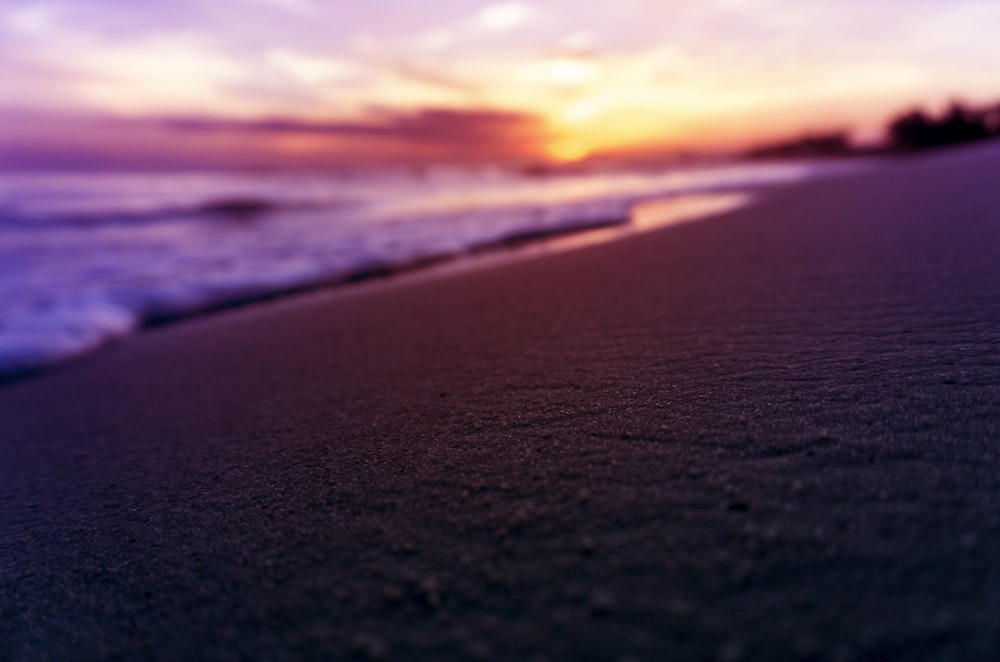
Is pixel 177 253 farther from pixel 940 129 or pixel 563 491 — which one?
pixel 940 129

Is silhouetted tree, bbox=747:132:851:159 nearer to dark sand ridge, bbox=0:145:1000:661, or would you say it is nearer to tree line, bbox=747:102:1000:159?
tree line, bbox=747:102:1000:159

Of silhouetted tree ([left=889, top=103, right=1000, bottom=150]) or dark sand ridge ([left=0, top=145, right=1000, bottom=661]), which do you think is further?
silhouetted tree ([left=889, top=103, right=1000, bottom=150])

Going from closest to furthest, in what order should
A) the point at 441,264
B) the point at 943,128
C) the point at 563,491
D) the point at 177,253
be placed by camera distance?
the point at 563,491 → the point at 441,264 → the point at 177,253 → the point at 943,128

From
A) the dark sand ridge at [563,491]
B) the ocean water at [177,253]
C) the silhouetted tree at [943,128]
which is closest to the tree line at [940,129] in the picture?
the silhouetted tree at [943,128]

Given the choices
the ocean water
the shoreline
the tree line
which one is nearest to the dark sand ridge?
the shoreline

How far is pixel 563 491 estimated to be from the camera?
A: 1071 millimetres

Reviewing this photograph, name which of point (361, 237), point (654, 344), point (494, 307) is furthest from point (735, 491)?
point (361, 237)

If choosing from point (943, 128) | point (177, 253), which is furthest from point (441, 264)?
point (943, 128)

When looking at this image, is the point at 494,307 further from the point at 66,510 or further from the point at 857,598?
the point at 857,598

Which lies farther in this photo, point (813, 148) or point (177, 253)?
point (813, 148)

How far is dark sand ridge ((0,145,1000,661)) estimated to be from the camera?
0.77 m

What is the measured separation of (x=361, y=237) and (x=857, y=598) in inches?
274

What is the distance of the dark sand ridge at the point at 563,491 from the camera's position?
0.77 metres

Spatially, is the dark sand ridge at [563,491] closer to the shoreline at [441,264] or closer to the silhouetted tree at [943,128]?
the shoreline at [441,264]
